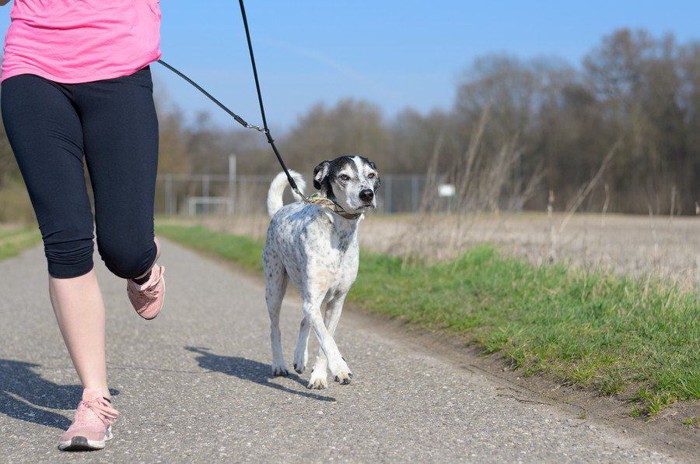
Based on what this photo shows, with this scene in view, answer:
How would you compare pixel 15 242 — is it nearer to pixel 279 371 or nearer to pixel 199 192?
pixel 279 371

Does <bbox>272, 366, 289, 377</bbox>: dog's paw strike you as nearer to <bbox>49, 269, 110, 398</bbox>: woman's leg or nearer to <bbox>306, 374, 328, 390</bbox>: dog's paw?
<bbox>306, 374, 328, 390</bbox>: dog's paw

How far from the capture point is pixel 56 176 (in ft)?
10.8

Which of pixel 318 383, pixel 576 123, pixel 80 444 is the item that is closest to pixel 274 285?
pixel 318 383

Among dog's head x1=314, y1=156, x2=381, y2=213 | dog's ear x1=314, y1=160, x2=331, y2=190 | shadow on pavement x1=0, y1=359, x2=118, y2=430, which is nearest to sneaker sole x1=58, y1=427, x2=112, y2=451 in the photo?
shadow on pavement x1=0, y1=359, x2=118, y2=430

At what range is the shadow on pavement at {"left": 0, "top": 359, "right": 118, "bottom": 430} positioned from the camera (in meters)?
3.90

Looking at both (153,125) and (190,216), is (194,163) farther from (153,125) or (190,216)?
(153,125)

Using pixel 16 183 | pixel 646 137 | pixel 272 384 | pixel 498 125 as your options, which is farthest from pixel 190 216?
pixel 272 384

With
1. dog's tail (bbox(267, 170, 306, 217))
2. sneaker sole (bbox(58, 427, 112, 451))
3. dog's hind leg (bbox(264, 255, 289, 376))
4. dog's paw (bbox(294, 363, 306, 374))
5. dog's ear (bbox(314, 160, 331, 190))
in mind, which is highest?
dog's ear (bbox(314, 160, 331, 190))

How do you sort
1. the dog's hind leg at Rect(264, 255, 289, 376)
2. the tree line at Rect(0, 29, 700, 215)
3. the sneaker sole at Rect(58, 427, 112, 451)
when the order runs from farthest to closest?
the tree line at Rect(0, 29, 700, 215)
the dog's hind leg at Rect(264, 255, 289, 376)
the sneaker sole at Rect(58, 427, 112, 451)

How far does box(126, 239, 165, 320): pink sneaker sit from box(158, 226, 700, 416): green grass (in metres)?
2.25

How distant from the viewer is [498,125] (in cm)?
4794

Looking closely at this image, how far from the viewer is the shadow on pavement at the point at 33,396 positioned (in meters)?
3.90

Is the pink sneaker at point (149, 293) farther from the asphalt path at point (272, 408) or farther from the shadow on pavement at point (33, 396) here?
the shadow on pavement at point (33, 396)

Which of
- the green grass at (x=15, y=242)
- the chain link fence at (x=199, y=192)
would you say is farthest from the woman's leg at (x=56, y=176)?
the chain link fence at (x=199, y=192)
